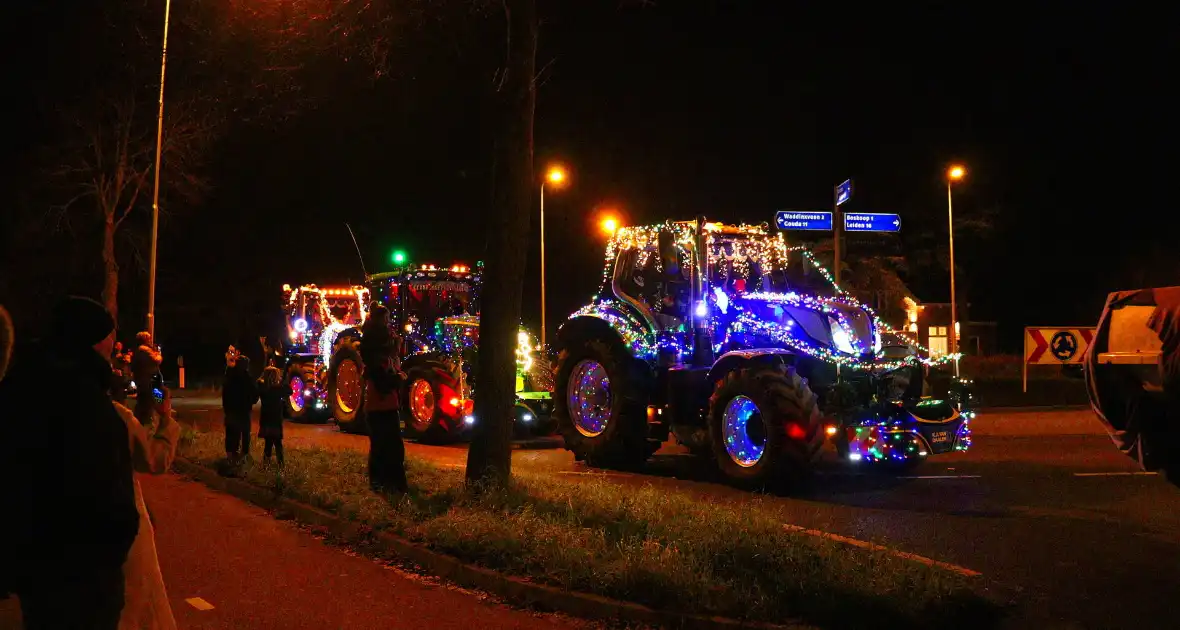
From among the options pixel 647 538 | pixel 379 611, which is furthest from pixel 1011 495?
pixel 379 611

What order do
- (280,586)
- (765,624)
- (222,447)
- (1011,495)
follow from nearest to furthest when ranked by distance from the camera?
(765,624) < (280,586) < (1011,495) < (222,447)

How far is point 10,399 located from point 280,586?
4.55 metres

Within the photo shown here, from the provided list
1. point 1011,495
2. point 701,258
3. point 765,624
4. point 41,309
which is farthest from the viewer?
point 41,309

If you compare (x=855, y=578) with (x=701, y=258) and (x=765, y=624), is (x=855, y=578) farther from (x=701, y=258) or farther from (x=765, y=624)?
(x=701, y=258)

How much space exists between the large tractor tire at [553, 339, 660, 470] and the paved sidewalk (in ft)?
16.6

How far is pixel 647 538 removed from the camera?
7887mm

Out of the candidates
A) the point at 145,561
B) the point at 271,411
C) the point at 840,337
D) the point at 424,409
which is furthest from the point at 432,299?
the point at 145,561

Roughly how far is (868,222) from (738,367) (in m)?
9.30

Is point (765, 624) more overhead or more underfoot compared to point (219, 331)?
more underfoot

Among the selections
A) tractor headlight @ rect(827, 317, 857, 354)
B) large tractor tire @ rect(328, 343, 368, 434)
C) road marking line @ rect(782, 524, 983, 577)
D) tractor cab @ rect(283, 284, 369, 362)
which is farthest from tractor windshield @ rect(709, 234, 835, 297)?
tractor cab @ rect(283, 284, 369, 362)

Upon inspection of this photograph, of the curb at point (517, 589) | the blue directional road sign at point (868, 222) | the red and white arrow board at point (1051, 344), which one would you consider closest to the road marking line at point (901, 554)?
the curb at point (517, 589)

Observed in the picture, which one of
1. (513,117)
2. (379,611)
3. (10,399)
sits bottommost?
A: (379,611)

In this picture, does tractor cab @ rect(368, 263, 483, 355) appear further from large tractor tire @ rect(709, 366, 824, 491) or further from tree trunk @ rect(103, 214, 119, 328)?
tree trunk @ rect(103, 214, 119, 328)

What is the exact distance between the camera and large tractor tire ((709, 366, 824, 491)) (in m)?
11.3
